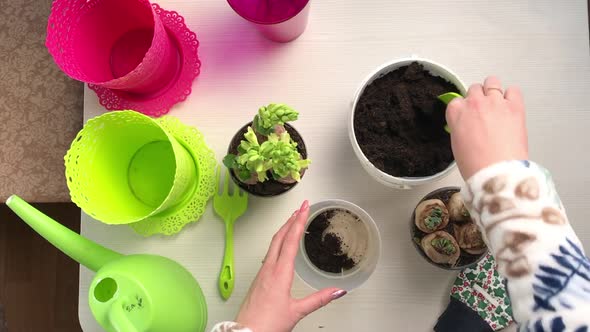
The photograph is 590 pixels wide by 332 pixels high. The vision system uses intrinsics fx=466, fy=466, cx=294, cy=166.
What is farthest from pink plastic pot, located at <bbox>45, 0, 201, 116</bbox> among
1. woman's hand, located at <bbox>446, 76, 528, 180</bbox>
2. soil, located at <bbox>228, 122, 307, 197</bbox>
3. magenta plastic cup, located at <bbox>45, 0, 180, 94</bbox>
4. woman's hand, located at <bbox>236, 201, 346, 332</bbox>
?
woman's hand, located at <bbox>446, 76, 528, 180</bbox>

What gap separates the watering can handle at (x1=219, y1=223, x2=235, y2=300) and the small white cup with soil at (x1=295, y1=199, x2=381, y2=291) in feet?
0.30

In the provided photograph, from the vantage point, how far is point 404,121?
581 mm

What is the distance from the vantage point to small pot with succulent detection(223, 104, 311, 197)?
0.51 metres

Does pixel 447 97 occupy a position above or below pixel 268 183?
above

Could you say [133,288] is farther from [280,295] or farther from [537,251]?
[537,251]

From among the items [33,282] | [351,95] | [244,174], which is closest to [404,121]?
[351,95]

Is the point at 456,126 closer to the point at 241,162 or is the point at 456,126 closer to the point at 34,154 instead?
the point at 241,162

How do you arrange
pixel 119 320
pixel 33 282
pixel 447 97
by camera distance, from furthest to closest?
pixel 33 282, pixel 447 97, pixel 119 320

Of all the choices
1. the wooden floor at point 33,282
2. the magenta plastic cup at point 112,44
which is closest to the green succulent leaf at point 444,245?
the magenta plastic cup at point 112,44

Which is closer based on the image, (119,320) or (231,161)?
(119,320)

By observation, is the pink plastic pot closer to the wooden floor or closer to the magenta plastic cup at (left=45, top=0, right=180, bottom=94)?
the magenta plastic cup at (left=45, top=0, right=180, bottom=94)

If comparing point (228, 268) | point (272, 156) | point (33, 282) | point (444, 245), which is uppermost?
point (272, 156)

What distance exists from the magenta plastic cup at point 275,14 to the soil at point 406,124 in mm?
139

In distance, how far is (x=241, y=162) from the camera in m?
0.53
